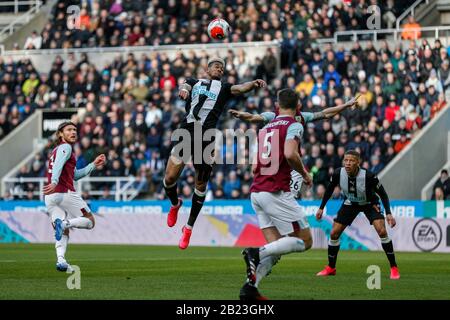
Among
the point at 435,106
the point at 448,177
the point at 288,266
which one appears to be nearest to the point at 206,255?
the point at 288,266

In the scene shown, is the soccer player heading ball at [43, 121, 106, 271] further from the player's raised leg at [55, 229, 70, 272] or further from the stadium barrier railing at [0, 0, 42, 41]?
the stadium barrier railing at [0, 0, 42, 41]

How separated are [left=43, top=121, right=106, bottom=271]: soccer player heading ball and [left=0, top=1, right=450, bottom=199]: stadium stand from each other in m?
13.1

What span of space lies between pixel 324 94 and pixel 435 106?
331cm

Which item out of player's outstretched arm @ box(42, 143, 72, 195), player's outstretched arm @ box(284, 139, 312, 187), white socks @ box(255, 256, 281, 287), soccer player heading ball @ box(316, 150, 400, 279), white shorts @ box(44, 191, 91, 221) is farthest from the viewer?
soccer player heading ball @ box(316, 150, 400, 279)

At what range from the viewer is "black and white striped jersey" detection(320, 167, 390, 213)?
60.4ft

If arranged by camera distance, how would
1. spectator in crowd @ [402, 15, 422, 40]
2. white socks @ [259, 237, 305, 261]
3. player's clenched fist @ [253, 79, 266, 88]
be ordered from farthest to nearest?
1. spectator in crowd @ [402, 15, 422, 40]
2. player's clenched fist @ [253, 79, 266, 88]
3. white socks @ [259, 237, 305, 261]

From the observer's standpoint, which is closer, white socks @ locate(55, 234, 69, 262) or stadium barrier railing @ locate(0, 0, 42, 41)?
white socks @ locate(55, 234, 69, 262)

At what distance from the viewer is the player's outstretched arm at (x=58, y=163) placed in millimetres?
17328

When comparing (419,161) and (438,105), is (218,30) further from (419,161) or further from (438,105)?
(438,105)

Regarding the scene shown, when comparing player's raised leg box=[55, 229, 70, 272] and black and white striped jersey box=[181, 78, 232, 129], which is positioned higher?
black and white striped jersey box=[181, 78, 232, 129]

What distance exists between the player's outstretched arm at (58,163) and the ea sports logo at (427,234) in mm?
12644

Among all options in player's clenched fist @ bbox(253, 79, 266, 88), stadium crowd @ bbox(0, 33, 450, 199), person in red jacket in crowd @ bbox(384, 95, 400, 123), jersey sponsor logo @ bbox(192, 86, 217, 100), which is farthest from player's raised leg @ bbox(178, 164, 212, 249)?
person in red jacket in crowd @ bbox(384, 95, 400, 123)

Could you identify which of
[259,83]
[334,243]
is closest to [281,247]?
[259,83]

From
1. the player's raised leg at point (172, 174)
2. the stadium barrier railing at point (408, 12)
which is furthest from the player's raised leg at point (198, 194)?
the stadium barrier railing at point (408, 12)
